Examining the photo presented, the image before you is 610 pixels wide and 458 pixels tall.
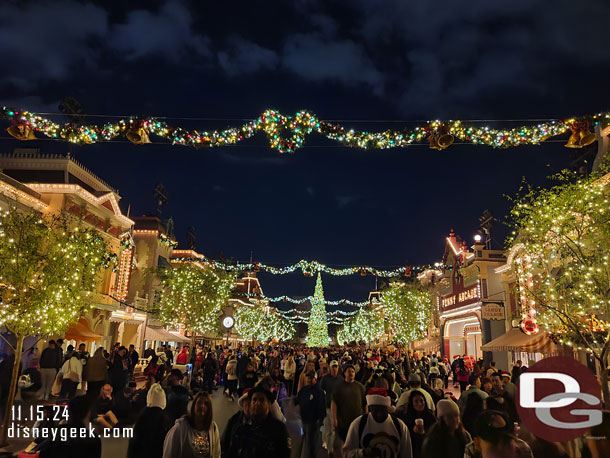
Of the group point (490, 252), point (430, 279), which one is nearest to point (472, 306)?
point (490, 252)

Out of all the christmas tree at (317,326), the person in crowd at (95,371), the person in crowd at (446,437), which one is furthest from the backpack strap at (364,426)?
Answer: the christmas tree at (317,326)

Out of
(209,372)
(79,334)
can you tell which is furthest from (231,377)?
(79,334)

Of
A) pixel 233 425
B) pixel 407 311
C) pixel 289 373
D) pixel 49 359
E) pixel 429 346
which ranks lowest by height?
pixel 233 425

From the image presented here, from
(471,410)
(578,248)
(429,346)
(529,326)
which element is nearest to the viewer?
(471,410)

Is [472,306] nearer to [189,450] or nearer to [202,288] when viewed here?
[202,288]

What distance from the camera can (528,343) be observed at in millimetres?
22812

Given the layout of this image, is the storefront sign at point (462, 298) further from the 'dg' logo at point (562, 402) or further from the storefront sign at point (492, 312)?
the 'dg' logo at point (562, 402)

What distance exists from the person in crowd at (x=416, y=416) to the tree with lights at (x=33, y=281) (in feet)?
28.4

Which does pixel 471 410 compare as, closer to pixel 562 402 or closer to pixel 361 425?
pixel 361 425

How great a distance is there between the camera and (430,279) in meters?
50.9

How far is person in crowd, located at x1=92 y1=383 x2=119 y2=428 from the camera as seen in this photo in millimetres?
7882

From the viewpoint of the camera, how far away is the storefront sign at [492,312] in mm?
31062

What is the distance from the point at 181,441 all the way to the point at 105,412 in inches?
162

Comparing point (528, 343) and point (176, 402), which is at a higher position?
point (528, 343)
